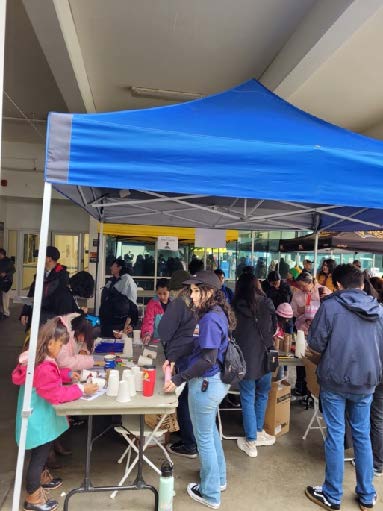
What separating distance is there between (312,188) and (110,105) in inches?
236

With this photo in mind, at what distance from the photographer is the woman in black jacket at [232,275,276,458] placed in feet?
10.8

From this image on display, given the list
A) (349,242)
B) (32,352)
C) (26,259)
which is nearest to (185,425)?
(32,352)

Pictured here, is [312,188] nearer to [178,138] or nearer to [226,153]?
[226,153]

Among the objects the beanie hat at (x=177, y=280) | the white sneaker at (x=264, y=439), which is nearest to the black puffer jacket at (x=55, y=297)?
the beanie hat at (x=177, y=280)

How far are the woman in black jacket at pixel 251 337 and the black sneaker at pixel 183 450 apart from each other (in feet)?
1.47

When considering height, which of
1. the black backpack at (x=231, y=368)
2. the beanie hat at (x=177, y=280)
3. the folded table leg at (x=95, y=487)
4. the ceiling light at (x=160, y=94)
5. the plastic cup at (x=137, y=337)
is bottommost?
the folded table leg at (x=95, y=487)

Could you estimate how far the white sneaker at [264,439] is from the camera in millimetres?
3484

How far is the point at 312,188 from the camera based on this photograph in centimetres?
246

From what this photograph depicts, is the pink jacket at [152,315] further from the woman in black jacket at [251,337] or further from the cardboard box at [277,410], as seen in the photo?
the cardboard box at [277,410]

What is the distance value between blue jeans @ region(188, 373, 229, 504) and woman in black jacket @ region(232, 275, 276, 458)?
0.80 meters

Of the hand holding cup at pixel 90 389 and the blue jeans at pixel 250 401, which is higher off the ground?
the hand holding cup at pixel 90 389

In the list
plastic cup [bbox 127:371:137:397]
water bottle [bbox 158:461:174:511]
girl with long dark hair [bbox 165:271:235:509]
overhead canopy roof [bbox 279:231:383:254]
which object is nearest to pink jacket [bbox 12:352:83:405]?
plastic cup [bbox 127:371:137:397]

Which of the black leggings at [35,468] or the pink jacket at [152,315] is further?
the pink jacket at [152,315]

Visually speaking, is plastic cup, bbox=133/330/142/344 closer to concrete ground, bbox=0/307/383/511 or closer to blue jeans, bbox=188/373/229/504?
concrete ground, bbox=0/307/383/511
